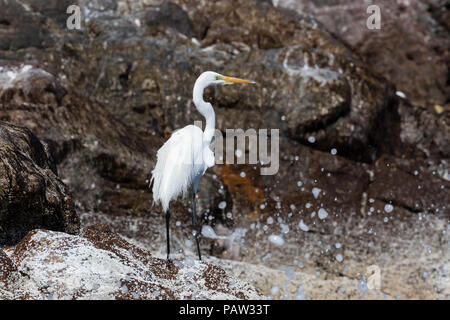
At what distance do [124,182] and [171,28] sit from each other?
329cm

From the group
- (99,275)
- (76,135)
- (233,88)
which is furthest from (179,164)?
(233,88)

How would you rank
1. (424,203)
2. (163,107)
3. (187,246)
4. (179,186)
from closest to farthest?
(179,186) < (187,246) < (424,203) < (163,107)

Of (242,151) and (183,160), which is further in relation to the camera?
(242,151)

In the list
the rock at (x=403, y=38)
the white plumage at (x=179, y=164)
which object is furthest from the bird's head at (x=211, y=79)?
the rock at (x=403, y=38)

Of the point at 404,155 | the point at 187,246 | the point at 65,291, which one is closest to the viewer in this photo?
the point at 65,291

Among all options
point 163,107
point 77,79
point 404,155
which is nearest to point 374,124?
point 404,155

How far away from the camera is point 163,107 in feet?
25.8

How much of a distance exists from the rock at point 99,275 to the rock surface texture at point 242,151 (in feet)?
0.09

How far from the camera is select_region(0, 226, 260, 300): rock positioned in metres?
3.43

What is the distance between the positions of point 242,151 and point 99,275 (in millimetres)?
4058

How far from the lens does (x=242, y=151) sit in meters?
7.45

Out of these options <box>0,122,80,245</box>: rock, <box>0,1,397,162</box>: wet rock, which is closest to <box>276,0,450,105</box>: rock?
<box>0,1,397,162</box>: wet rock

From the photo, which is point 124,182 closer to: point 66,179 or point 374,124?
point 66,179

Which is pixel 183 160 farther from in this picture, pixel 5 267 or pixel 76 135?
pixel 76 135
